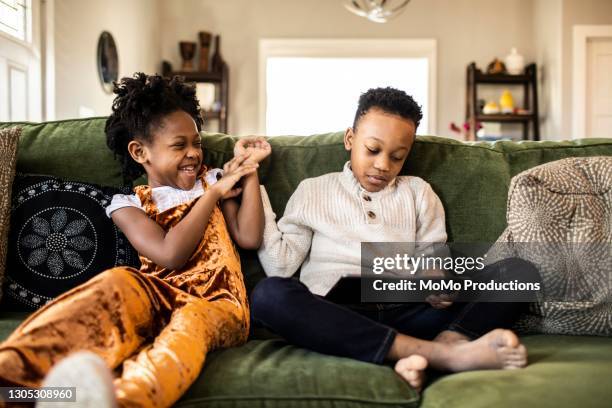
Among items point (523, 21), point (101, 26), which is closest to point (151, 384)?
point (101, 26)

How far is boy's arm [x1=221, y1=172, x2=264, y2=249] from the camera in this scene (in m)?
1.65

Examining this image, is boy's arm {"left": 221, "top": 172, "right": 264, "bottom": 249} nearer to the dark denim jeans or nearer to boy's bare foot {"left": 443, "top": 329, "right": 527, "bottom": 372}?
the dark denim jeans

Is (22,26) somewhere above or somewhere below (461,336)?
above

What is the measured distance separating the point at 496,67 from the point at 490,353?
5.32 meters

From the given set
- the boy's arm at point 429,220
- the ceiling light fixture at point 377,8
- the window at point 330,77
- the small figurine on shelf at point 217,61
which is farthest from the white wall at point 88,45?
the boy's arm at point 429,220

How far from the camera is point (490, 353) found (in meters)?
1.20

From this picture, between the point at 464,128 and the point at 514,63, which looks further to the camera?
the point at 464,128

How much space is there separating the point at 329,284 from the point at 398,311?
20 cm

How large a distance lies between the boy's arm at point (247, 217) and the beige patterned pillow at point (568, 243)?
2.09 feet

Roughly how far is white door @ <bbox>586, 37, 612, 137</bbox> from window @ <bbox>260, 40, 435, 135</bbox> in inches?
55.8

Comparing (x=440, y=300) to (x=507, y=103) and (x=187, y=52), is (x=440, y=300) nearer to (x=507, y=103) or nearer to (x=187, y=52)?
(x=507, y=103)

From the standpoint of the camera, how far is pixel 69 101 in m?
4.02

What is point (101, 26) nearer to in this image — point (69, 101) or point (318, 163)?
point (69, 101)

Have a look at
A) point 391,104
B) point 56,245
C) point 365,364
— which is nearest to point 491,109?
point 391,104
